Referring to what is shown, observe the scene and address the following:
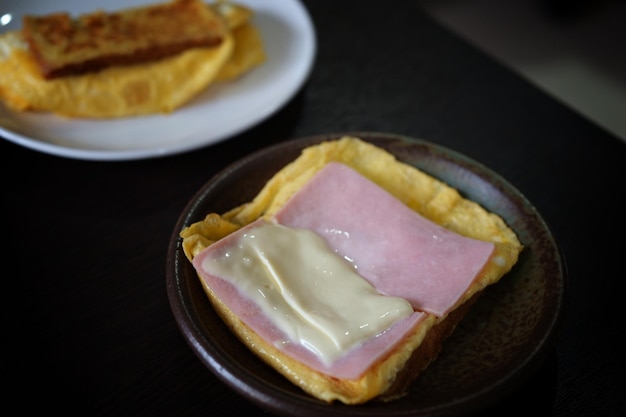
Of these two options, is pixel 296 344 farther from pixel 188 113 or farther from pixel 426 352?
pixel 188 113

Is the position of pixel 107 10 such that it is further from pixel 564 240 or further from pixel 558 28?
pixel 558 28

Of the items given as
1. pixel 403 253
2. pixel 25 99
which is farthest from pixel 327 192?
pixel 25 99

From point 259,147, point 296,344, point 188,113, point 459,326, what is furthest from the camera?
point 188,113

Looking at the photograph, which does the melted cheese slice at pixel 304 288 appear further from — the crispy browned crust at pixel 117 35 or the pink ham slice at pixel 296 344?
the crispy browned crust at pixel 117 35

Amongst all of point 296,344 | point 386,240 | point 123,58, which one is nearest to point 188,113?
point 123,58

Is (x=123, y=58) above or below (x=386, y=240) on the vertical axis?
below

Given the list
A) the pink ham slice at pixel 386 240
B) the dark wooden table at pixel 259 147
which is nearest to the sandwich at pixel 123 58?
the dark wooden table at pixel 259 147

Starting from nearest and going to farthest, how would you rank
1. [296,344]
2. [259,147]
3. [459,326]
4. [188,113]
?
[296,344] < [459,326] < [259,147] < [188,113]
